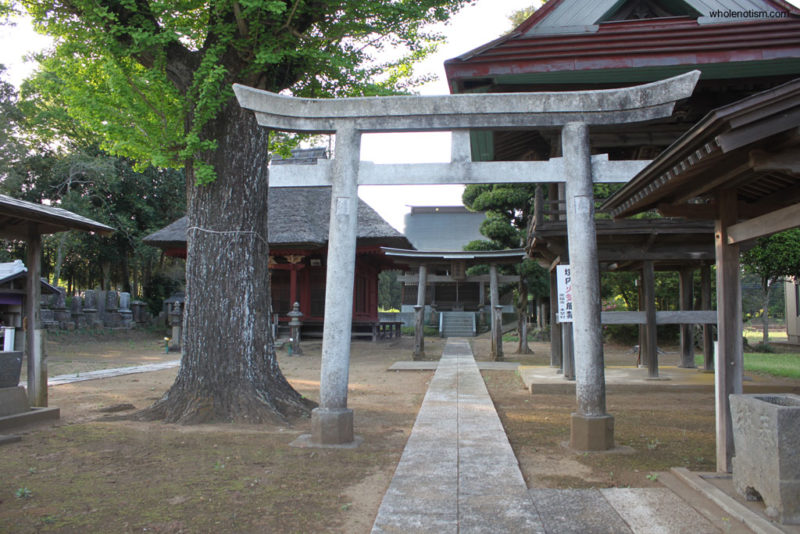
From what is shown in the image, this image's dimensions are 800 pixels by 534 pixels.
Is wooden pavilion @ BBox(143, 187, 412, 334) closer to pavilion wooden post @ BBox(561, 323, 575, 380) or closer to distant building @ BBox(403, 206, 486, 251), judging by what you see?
pavilion wooden post @ BBox(561, 323, 575, 380)

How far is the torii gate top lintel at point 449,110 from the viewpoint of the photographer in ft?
18.0

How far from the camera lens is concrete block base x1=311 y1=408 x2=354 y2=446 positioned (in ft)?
17.6

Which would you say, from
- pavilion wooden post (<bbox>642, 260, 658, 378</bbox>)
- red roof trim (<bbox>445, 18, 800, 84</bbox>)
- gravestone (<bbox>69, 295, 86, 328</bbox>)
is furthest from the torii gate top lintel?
gravestone (<bbox>69, 295, 86, 328</bbox>)

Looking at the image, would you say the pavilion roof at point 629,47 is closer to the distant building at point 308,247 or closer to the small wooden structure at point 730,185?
the small wooden structure at point 730,185

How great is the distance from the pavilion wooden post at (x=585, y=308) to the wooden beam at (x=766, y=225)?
139 cm

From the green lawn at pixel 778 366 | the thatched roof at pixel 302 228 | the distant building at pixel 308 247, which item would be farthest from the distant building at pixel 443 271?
the green lawn at pixel 778 366

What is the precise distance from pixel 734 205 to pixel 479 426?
3467mm

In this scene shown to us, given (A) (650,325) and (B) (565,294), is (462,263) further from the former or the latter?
(B) (565,294)

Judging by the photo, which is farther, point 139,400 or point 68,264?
point 68,264

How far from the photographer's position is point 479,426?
619 centimetres

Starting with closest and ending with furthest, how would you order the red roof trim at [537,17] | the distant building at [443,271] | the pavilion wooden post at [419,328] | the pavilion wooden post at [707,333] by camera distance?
1. the red roof trim at [537,17]
2. the pavilion wooden post at [707,333]
3. the pavilion wooden post at [419,328]
4. the distant building at [443,271]

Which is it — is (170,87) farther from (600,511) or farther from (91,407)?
(600,511)

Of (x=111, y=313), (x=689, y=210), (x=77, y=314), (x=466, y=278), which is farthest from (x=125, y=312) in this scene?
(x=689, y=210)

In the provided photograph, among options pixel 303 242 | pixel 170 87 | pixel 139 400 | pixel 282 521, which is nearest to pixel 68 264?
pixel 303 242
